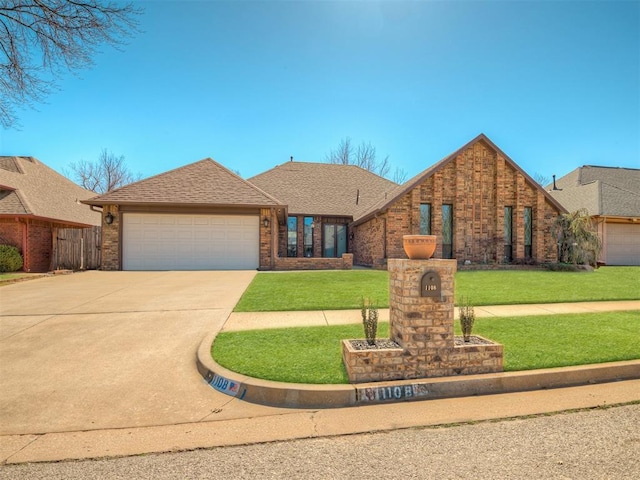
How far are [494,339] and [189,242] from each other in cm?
1436

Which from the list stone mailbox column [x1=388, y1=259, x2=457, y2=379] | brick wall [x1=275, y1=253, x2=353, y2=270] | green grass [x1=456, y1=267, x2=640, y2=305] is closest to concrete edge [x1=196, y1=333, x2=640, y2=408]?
stone mailbox column [x1=388, y1=259, x2=457, y2=379]

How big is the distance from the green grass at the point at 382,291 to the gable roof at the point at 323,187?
32.7 feet

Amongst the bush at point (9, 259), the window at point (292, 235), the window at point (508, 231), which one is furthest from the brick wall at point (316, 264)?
the bush at point (9, 259)

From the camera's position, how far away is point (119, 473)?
2.46 meters

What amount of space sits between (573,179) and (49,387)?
32.0m

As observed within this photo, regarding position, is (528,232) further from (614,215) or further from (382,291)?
(382,291)

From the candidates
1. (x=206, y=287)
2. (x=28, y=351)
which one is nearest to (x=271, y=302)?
(x=206, y=287)

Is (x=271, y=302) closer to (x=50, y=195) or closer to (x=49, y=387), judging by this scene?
(x=49, y=387)

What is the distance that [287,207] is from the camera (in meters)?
17.2

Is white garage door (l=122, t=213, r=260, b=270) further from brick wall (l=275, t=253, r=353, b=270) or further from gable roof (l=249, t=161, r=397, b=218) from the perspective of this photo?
gable roof (l=249, t=161, r=397, b=218)

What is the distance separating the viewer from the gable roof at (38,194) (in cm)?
1639

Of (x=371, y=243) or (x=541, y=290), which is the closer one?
(x=541, y=290)

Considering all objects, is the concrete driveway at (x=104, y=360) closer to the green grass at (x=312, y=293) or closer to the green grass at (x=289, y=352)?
the green grass at (x=289, y=352)

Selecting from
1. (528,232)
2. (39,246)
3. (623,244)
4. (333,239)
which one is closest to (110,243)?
(39,246)
